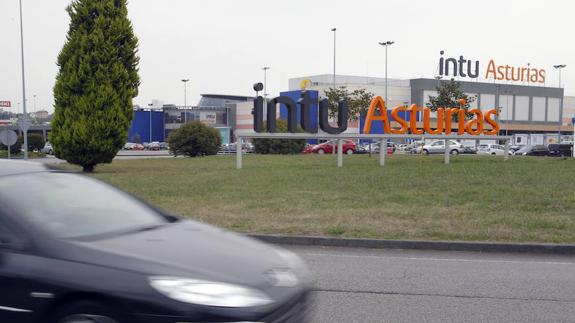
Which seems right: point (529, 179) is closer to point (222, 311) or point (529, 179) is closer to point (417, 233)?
point (417, 233)

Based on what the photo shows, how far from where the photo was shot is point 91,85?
1062 inches

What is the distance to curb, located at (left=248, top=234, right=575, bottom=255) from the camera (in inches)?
379

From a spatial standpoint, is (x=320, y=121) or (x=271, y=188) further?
(x=320, y=121)

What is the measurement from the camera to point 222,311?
12.1 feet

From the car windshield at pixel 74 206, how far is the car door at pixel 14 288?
272 mm

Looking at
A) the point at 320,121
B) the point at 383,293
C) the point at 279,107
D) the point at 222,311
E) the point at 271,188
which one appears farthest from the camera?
the point at 279,107

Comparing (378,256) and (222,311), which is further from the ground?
(222,311)

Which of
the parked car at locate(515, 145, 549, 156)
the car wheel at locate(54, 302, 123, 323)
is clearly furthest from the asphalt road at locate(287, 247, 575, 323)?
the parked car at locate(515, 145, 549, 156)

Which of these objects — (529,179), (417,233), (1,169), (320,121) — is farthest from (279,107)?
(1,169)

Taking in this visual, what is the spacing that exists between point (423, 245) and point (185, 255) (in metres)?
6.53

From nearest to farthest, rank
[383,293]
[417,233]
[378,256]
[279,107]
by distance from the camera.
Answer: [383,293] → [378,256] → [417,233] → [279,107]

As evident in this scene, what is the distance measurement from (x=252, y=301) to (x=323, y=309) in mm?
2492

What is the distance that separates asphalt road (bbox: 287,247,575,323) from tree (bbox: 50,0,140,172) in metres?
19.5

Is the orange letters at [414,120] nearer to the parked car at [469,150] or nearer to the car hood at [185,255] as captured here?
the parked car at [469,150]
